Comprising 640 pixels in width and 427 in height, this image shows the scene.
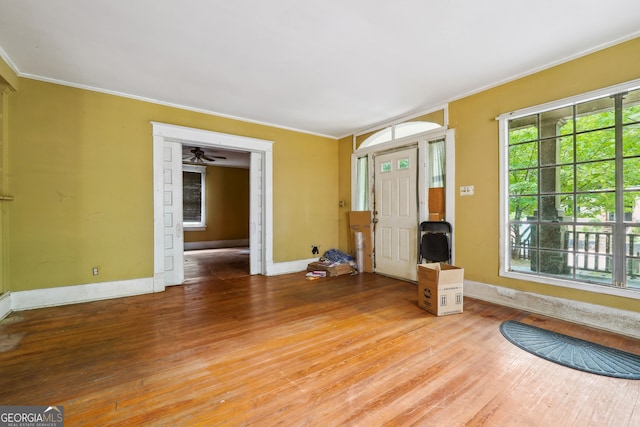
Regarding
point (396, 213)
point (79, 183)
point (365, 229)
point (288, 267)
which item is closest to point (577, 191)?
point (396, 213)

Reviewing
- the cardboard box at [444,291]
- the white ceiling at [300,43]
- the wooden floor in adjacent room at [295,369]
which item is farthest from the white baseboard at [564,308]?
the white ceiling at [300,43]

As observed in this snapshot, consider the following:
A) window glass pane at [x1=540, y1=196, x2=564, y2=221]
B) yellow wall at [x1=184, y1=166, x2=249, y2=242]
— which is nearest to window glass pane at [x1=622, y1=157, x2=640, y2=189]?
window glass pane at [x1=540, y1=196, x2=564, y2=221]

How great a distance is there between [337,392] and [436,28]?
3087mm

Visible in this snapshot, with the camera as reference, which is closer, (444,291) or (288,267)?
(444,291)

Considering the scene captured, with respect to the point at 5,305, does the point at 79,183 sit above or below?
above

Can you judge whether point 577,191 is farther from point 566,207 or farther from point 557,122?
point 557,122

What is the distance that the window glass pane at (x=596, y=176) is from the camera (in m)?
2.80

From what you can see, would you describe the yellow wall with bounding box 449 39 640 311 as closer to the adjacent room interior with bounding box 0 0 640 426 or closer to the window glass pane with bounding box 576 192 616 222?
the adjacent room interior with bounding box 0 0 640 426

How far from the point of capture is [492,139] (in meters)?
3.61

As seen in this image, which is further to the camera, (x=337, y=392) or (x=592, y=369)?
(x=592, y=369)

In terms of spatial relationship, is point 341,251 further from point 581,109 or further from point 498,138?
point 581,109

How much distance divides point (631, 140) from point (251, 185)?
499 centimetres

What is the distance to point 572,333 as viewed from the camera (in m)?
2.65

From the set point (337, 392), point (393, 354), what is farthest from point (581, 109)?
point (337, 392)
